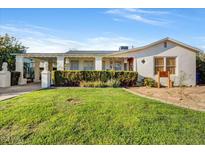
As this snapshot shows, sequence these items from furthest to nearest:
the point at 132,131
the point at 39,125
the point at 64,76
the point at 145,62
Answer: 1. the point at 145,62
2. the point at 64,76
3. the point at 39,125
4. the point at 132,131

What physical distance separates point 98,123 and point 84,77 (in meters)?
10.3

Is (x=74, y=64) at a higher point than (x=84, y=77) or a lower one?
higher

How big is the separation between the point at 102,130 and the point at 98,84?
954cm

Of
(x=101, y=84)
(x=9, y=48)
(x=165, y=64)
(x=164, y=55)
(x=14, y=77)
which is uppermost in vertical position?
(x=9, y=48)

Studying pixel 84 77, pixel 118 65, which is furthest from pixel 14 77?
pixel 118 65

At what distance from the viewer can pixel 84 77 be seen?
16266 millimetres

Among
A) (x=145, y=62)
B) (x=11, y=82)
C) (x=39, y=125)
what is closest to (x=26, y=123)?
(x=39, y=125)

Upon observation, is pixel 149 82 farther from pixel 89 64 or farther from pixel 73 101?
pixel 73 101

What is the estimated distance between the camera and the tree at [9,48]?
23.1 metres

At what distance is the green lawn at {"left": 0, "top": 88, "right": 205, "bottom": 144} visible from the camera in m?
5.34

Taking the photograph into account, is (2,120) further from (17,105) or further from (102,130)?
(102,130)

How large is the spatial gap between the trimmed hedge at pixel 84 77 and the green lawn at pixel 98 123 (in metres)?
8.17

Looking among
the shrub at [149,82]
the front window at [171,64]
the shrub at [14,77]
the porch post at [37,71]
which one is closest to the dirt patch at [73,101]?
the shrub at [149,82]
